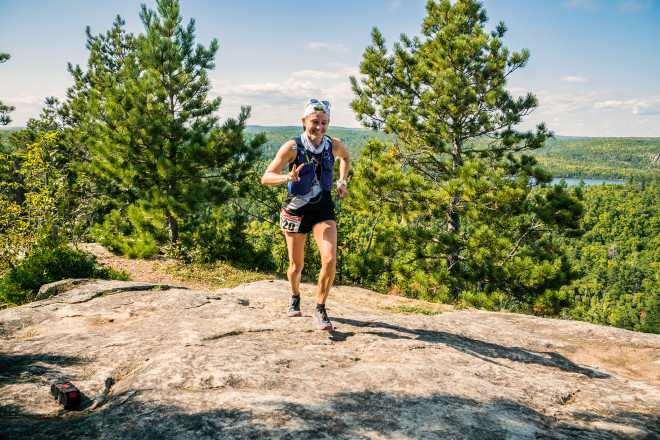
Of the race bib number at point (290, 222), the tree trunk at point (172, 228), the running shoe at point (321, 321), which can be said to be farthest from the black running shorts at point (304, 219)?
the tree trunk at point (172, 228)

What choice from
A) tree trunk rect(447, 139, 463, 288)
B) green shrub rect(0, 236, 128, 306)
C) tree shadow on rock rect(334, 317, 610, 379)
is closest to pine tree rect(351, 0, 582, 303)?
tree trunk rect(447, 139, 463, 288)

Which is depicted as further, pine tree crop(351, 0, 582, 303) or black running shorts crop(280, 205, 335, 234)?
pine tree crop(351, 0, 582, 303)

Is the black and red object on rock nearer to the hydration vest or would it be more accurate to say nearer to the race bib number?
the race bib number

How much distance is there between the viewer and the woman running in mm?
3764

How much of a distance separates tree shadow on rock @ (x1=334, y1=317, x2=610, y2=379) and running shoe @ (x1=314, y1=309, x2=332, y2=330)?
450 mm

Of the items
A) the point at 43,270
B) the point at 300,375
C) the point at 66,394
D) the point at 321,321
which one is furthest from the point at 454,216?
the point at 66,394

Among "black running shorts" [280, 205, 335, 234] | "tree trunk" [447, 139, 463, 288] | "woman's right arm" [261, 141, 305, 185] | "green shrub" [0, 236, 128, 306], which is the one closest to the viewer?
"woman's right arm" [261, 141, 305, 185]

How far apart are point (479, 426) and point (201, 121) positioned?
34.3 feet

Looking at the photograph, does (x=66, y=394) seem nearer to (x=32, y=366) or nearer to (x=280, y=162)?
(x=32, y=366)

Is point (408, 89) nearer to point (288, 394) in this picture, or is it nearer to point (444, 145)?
point (444, 145)

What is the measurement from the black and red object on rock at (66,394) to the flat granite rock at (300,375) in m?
0.06

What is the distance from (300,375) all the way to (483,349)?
2.29 metres

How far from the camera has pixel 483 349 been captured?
13.1ft

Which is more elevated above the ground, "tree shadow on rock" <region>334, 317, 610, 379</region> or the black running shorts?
the black running shorts
